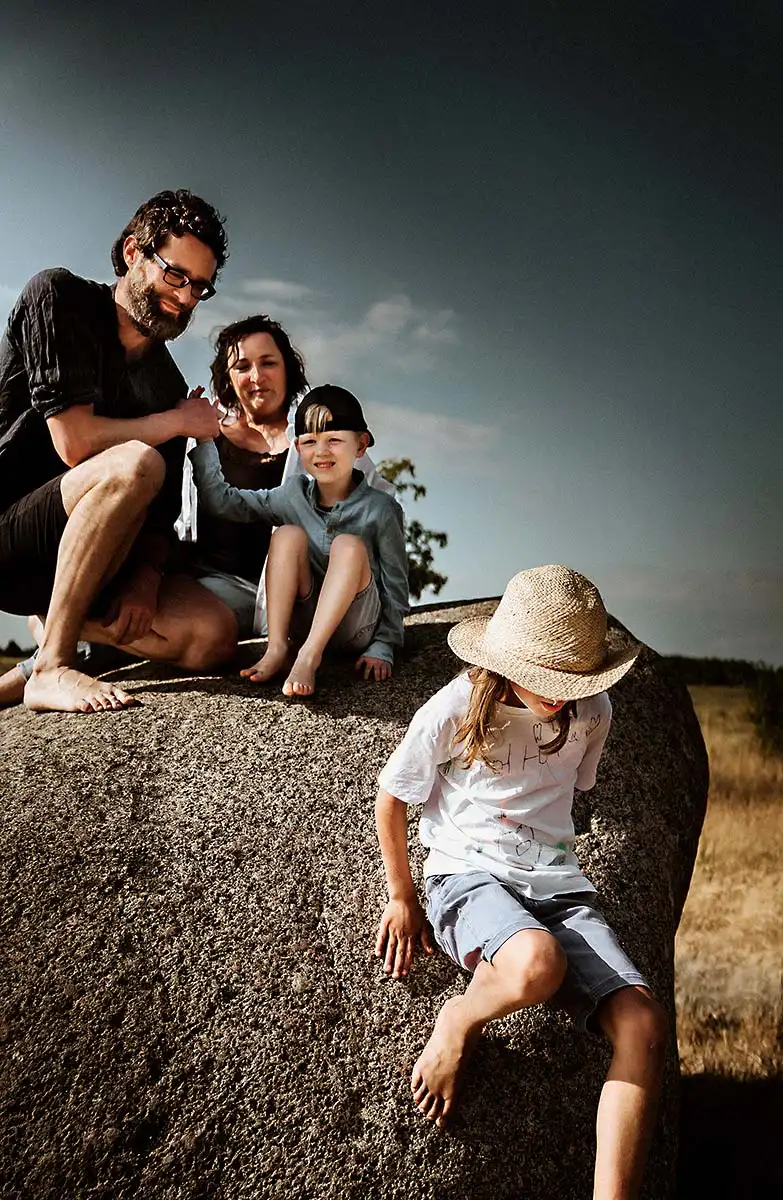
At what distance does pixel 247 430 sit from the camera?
16.0 ft

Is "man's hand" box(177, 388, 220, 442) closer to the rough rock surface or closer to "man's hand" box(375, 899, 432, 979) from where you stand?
the rough rock surface

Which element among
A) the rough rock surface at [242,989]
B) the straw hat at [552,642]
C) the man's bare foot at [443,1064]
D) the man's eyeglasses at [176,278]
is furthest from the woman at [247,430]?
the man's bare foot at [443,1064]

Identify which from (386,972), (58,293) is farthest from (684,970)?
(58,293)

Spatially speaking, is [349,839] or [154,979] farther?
[349,839]

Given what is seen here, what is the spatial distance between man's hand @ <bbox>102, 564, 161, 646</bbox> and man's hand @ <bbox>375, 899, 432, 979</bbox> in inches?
68.7

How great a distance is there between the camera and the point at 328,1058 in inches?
108

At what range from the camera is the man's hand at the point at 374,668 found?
412cm

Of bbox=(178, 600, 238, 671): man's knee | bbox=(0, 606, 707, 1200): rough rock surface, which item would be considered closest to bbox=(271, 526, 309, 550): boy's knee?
bbox=(178, 600, 238, 671): man's knee

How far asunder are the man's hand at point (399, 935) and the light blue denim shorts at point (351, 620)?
57.2 inches

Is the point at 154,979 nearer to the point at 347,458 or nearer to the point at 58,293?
the point at 347,458

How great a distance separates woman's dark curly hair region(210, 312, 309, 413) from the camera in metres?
4.93

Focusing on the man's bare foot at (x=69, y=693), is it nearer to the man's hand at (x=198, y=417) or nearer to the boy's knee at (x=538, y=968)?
the man's hand at (x=198, y=417)

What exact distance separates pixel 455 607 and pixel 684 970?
226cm

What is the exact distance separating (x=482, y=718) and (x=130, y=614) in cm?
193
